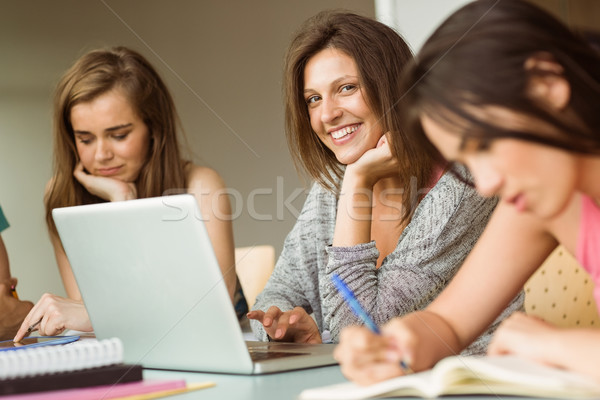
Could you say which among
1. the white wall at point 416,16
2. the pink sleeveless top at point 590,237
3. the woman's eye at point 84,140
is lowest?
the pink sleeveless top at point 590,237

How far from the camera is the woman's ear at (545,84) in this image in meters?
0.69

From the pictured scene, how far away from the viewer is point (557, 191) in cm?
69

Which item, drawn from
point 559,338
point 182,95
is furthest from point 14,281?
point 182,95

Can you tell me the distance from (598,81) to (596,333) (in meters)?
0.27

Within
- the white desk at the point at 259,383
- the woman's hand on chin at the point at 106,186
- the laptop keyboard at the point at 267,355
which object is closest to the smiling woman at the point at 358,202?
the laptop keyboard at the point at 267,355

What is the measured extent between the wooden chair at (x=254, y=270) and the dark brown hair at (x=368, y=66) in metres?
0.60

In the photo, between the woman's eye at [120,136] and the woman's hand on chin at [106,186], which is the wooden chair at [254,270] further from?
the woman's eye at [120,136]

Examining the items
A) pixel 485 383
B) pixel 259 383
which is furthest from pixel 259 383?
pixel 485 383

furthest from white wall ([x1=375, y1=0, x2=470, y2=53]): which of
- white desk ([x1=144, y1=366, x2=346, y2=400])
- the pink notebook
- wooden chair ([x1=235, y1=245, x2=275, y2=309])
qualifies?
the pink notebook

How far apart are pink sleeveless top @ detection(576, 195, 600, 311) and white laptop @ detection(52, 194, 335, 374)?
339 mm

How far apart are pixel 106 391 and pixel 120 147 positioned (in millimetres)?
1281

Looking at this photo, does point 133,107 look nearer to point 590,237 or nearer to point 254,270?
point 254,270

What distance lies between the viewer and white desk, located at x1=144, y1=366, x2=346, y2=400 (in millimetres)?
766

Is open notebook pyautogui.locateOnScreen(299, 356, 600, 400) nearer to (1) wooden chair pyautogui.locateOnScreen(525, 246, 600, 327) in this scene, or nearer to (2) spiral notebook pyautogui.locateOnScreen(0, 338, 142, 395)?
(2) spiral notebook pyautogui.locateOnScreen(0, 338, 142, 395)
